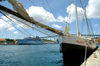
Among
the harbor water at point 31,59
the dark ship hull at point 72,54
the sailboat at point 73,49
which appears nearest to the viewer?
the sailboat at point 73,49

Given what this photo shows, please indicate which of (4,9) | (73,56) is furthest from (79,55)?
(4,9)

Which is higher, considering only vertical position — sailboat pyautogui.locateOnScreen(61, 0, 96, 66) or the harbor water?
sailboat pyautogui.locateOnScreen(61, 0, 96, 66)

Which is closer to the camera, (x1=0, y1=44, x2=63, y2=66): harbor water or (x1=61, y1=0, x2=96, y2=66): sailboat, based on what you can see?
(x1=61, y1=0, x2=96, y2=66): sailboat

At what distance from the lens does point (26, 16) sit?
4.79m

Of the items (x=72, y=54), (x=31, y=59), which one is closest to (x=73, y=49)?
(x=72, y=54)

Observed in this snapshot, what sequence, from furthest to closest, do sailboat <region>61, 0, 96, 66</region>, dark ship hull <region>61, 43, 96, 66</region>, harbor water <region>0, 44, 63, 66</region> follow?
harbor water <region>0, 44, 63, 66</region> < dark ship hull <region>61, 43, 96, 66</region> < sailboat <region>61, 0, 96, 66</region>

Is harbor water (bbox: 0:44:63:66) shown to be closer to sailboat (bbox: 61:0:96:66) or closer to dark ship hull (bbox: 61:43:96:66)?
dark ship hull (bbox: 61:43:96:66)

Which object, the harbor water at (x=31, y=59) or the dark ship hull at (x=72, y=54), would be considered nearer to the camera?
the dark ship hull at (x=72, y=54)

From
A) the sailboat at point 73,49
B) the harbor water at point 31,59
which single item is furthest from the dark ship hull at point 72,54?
the harbor water at point 31,59

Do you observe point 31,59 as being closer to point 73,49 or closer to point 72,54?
point 72,54

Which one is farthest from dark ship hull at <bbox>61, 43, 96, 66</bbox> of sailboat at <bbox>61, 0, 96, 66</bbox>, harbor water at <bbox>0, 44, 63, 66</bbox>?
harbor water at <bbox>0, 44, 63, 66</bbox>

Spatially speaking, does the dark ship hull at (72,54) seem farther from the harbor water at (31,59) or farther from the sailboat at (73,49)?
the harbor water at (31,59)

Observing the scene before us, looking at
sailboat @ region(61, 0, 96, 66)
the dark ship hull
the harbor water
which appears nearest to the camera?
→ sailboat @ region(61, 0, 96, 66)

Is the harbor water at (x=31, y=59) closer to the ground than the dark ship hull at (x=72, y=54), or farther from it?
closer to the ground
